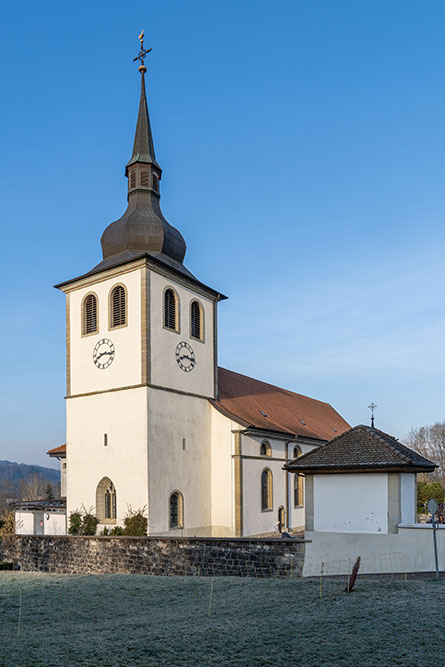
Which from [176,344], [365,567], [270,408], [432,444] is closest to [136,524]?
[176,344]

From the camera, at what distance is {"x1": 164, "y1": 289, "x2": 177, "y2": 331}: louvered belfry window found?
26.1 metres

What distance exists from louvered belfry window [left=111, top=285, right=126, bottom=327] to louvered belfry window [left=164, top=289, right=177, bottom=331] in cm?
182

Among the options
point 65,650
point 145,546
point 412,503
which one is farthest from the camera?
point 145,546

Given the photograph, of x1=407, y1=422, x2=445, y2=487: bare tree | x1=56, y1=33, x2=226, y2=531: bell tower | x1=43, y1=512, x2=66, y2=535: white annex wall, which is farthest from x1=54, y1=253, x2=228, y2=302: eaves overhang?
x1=407, y1=422, x2=445, y2=487: bare tree

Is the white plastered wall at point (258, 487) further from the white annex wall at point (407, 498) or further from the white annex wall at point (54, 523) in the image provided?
the white annex wall at point (407, 498)

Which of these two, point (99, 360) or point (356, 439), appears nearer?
point (356, 439)

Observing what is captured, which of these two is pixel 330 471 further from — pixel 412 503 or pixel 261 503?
pixel 261 503

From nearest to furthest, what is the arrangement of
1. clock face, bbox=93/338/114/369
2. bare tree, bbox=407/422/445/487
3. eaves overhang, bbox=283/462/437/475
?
1. eaves overhang, bbox=283/462/437/475
2. clock face, bbox=93/338/114/369
3. bare tree, bbox=407/422/445/487

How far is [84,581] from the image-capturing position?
614 inches

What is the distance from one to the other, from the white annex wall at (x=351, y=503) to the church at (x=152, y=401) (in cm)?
859

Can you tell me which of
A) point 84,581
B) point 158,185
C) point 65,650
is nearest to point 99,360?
point 158,185

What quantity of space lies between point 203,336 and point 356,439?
12531 millimetres

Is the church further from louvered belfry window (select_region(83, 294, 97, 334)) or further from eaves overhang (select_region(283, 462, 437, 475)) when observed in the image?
eaves overhang (select_region(283, 462, 437, 475))

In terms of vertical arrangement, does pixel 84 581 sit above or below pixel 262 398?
below
